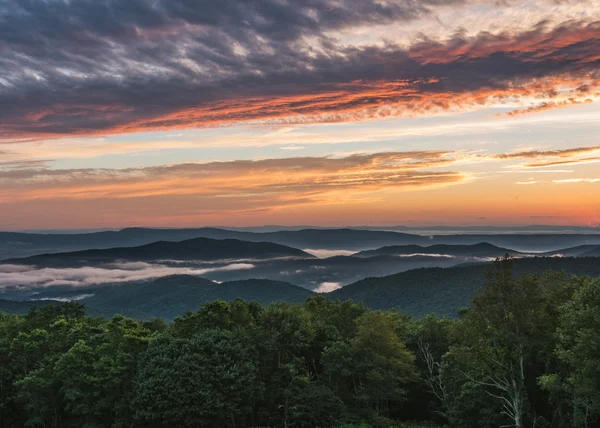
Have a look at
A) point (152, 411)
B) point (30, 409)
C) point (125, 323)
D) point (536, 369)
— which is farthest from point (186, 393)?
point (536, 369)

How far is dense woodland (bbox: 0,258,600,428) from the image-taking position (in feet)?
142

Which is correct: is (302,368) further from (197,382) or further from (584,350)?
(584,350)

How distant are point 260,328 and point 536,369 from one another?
2918cm

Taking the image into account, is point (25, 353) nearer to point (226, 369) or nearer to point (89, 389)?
point (89, 389)

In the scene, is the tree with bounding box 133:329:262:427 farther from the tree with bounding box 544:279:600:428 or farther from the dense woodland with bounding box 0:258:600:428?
the tree with bounding box 544:279:600:428

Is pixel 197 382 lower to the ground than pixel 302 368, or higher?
higher

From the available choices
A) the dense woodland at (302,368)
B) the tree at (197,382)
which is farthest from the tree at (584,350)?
the tree at (197,382)

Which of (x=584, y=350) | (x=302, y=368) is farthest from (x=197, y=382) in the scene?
(x=584, y=350)

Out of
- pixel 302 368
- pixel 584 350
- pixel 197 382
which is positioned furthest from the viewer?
pixel 302 368

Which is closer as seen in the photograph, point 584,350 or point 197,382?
point 584,350

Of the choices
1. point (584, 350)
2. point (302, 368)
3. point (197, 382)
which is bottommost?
point (302, 368)

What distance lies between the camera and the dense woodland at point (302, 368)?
43312 millimetres

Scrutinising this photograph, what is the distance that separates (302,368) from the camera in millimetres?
60062

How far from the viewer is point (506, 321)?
42.9 metres
